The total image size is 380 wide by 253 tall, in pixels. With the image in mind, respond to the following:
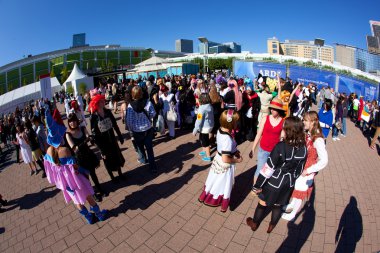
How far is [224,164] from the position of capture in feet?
10.2

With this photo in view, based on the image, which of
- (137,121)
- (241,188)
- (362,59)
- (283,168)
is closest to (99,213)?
(137,121)

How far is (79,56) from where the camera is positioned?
190 ft

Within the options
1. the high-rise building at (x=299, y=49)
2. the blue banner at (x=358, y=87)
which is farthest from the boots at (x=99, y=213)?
the high-rise building at (x=299, y=49)

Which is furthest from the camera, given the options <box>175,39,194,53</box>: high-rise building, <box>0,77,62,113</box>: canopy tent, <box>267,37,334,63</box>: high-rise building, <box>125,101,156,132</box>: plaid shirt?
<box>175,39,194,53</box>: high-rise building

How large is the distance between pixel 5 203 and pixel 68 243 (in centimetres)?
279

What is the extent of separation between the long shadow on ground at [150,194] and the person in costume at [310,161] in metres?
2.06

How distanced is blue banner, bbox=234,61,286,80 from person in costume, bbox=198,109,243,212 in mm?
17265

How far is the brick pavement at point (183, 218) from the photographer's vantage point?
115 inches

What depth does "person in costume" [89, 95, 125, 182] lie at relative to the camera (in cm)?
396

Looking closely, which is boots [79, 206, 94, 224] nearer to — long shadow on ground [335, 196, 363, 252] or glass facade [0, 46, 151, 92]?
long shadow on ground [335, 196, 363, 252]

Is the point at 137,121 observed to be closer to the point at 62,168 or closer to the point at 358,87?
the point at 62,168

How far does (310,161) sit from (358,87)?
1475 cm

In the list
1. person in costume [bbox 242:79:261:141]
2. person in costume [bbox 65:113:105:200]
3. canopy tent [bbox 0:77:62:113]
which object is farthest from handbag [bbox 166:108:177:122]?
canopy tent [bbox 0:77:62:113]

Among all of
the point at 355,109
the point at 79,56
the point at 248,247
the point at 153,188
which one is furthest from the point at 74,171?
the point at 79,56
